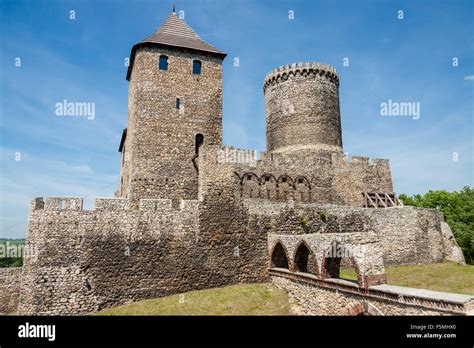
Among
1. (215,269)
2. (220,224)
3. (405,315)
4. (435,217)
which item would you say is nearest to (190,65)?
(220,224)

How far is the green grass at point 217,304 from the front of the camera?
1316 centimetres

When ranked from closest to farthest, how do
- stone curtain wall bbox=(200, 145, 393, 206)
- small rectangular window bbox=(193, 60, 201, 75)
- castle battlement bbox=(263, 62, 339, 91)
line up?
1. stone curtain wall bbox=(200, 145, 393, 206)
2. small rectangular window bbox=(193, 60, 201, 75)
3. castle battlement bbox=(263, 62, 339, 91)

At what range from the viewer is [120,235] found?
1485cm

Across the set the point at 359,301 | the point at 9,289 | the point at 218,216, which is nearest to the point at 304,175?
the point at 218,216

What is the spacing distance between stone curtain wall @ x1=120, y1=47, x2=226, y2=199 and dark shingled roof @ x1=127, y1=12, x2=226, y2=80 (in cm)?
40

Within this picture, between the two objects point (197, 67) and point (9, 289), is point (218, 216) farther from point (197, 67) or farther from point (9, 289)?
point (9, 289)

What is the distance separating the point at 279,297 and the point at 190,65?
14.5 meters

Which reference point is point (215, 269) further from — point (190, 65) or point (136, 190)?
point (190, 65)

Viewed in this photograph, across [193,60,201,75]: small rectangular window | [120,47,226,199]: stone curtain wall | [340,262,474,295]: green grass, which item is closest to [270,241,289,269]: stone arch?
[340,262,474,295]: green grass

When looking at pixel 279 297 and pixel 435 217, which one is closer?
pixel 279 297

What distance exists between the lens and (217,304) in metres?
13.7

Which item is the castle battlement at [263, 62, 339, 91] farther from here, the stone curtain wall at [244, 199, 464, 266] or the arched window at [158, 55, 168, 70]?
the stone curtain wall at [244, 199, 464, 266]

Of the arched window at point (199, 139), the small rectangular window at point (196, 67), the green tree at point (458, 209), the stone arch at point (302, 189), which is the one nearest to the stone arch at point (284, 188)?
the stone arch at point (302, 189)

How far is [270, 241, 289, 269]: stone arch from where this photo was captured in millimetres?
16859
